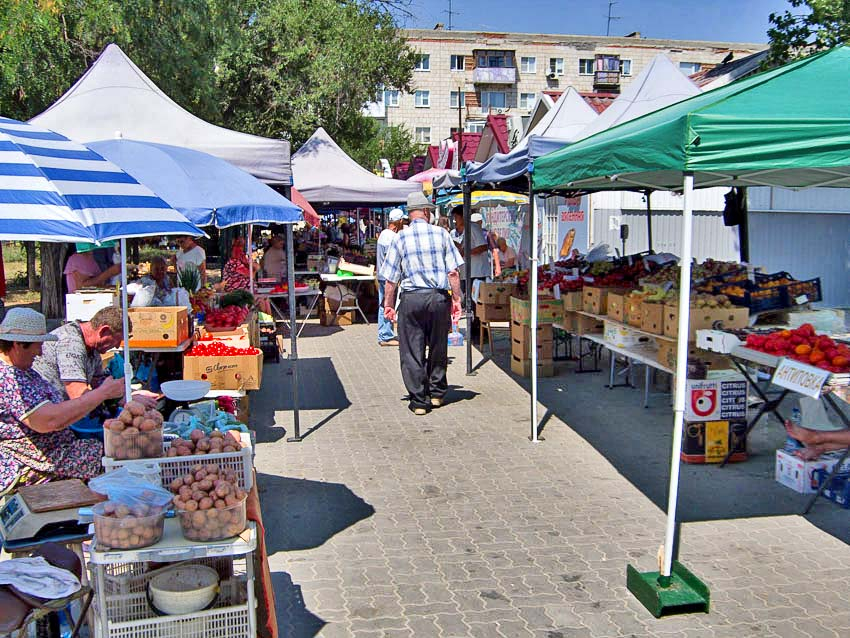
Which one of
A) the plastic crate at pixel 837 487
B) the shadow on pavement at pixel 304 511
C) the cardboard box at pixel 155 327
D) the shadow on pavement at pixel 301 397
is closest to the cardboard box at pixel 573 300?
the shadow on pavement at pixel 301 397


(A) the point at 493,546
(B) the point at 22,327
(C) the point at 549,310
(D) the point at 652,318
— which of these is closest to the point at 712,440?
(D) the point at 652,318

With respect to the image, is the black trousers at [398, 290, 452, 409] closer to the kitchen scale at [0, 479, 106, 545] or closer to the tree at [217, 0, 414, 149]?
the kitchen scale at [0, 479, 106, 545]

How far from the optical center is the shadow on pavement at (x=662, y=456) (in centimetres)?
555

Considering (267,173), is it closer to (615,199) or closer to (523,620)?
(523,620)

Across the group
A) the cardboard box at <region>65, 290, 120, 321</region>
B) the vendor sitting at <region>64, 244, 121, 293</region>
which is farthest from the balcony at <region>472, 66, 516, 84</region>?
the cardboard box at <region>65, 290, 120, 321</region>

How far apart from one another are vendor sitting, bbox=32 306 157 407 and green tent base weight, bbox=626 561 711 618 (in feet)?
10.2

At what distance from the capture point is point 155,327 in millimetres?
6789

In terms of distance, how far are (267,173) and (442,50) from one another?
6022cm

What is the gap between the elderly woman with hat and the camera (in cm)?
414

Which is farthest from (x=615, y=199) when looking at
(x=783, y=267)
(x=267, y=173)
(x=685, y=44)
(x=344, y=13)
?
(x=685, y=44)

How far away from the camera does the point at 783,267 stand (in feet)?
60.3

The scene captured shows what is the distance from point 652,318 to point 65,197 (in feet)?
18.0

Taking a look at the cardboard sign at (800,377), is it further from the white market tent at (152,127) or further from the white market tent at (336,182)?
the white market tent at (336,182)

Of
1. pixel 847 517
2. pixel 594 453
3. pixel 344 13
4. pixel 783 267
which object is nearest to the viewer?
pixel 847 517
